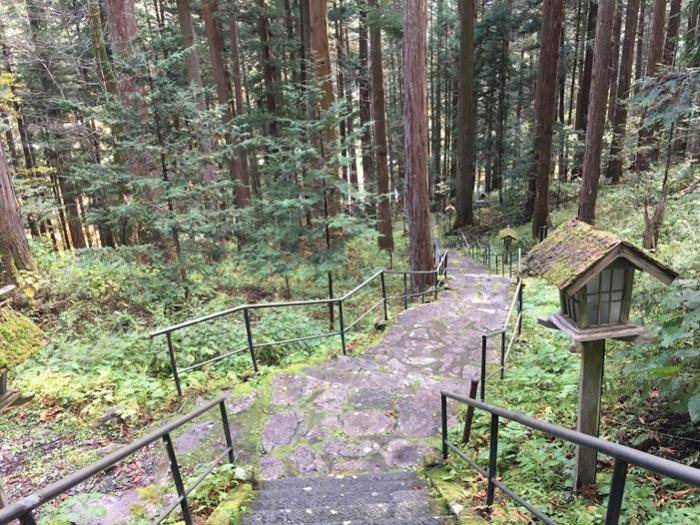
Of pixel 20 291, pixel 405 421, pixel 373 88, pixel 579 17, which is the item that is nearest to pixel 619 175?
pixel 579 17

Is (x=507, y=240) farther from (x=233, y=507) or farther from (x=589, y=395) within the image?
(x=233, y=507)

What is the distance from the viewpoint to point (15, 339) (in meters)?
2.42

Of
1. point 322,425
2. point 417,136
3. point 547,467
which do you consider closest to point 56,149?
point 417,136

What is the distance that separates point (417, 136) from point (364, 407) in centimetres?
684

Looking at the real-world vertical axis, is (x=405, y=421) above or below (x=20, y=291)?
below

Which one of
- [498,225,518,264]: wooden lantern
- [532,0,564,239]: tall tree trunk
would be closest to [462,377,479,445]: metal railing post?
[498,225,518,264]: wooden lantern

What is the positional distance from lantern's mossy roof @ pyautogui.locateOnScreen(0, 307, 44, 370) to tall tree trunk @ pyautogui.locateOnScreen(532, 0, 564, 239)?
55.7 ft

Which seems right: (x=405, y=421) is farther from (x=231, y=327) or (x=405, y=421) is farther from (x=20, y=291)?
(x=20, y=291)

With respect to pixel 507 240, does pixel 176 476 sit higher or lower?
higher

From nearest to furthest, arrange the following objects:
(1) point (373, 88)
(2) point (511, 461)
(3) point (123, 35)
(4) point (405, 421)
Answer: (2) point (511, 461), (4) point (405, 421), (3) point (123, 35), (1) point (373, 88)

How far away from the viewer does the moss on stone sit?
10.6ft

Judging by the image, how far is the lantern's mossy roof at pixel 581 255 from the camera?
2699 millimetres

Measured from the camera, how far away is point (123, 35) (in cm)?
895

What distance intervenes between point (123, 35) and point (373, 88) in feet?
26.9
